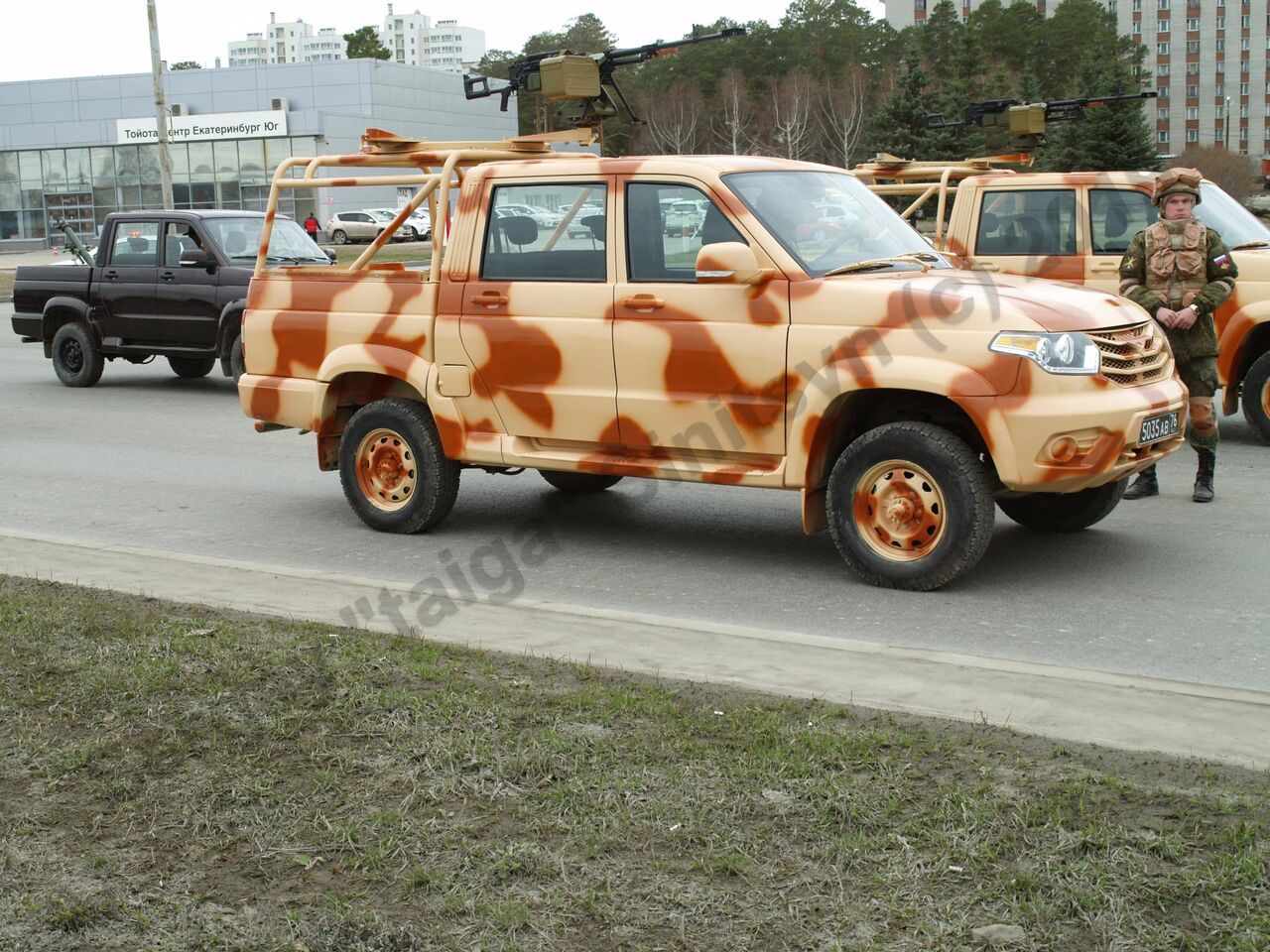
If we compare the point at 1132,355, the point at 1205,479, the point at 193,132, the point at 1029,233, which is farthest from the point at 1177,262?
the point at 193,132

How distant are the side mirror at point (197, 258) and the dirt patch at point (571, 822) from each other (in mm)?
11033

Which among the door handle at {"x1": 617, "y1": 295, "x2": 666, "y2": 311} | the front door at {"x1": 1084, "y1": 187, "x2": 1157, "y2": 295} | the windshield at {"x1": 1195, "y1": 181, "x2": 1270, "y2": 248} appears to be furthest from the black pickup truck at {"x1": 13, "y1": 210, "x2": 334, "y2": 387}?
the windshield at {"x1": 1195, "y1": 181, "x2": 1270, "y2": 248}

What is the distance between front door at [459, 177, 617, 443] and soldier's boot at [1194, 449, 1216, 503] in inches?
152

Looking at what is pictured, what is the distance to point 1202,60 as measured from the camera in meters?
139

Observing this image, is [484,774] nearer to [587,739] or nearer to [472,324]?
[587,739]

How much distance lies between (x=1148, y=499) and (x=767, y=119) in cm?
6940

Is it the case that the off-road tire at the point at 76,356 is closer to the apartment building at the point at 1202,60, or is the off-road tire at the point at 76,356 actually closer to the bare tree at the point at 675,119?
the bare tree at the point at 675,119

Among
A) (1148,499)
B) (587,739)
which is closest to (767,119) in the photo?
(1148,499)

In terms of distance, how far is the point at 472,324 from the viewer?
8328 millimetres

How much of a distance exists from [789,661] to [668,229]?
2.79m

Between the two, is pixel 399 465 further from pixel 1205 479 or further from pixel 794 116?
pixel 794 116

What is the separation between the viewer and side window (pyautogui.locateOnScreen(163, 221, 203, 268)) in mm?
16406

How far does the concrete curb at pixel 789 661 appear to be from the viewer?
16.7 feet

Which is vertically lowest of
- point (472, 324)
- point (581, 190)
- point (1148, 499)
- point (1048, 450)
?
point (1148, 499)
